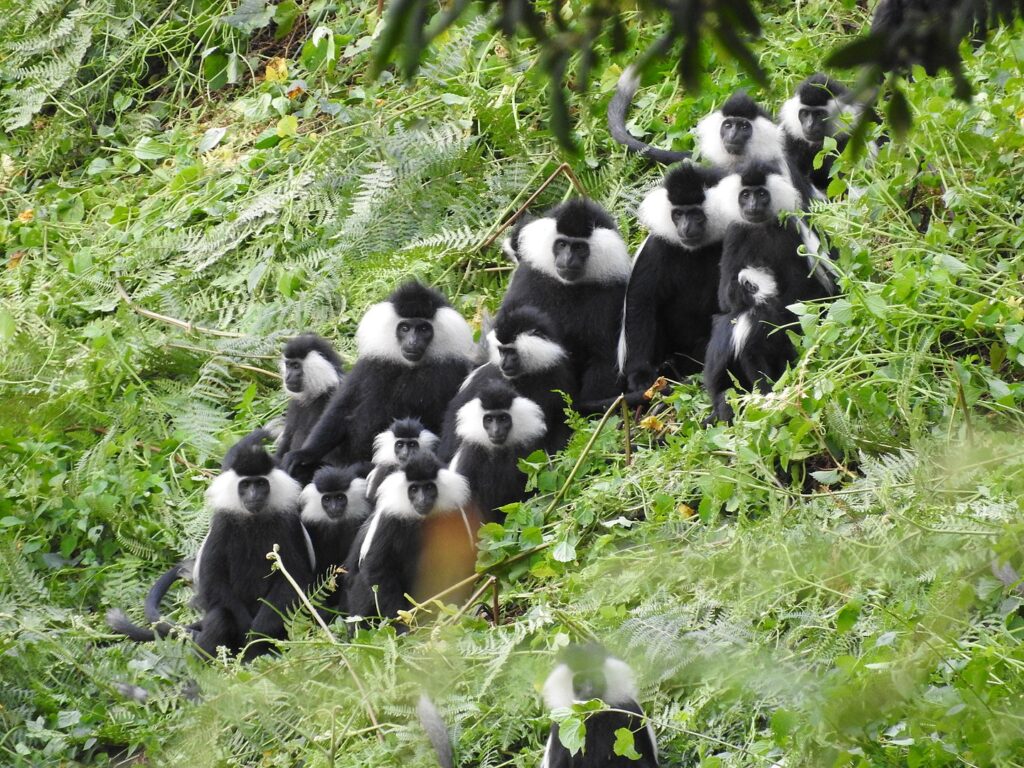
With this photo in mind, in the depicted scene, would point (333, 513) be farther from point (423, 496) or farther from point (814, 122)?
point (814, 122)

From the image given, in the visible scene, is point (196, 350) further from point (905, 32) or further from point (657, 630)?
point (905, 32)

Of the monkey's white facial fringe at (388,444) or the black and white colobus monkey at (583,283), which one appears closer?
the monkey's white facial fringe at (388,444)

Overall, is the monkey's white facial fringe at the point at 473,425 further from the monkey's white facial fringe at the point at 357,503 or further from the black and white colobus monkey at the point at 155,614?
the black and white colobus monkey at the point at 155,614

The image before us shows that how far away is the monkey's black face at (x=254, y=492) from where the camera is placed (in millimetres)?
6859

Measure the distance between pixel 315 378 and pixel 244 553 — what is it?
54.5 inches

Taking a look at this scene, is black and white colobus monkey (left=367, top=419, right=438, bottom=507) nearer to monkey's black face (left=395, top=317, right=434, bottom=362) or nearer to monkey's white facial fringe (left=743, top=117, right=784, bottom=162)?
monkey's black face (left=395, top=317, right=434, bottom=362)

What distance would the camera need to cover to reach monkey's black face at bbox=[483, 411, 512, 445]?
669cm

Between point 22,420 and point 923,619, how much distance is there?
110 inches

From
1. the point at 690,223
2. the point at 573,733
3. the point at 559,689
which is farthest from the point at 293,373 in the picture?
the point at 573,733

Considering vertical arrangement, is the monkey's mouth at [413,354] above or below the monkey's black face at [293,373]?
above

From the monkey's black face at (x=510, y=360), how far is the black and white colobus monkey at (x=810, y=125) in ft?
6.02

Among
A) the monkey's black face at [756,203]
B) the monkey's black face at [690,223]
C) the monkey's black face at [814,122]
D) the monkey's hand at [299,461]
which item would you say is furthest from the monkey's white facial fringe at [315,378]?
the monkey's black face at [814,122]

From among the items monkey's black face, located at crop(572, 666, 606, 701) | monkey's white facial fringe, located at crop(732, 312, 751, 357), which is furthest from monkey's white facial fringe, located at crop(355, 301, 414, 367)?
monkey's black face, located at crop(572, 666, 606, 701)

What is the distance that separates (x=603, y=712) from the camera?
15.8 ft
